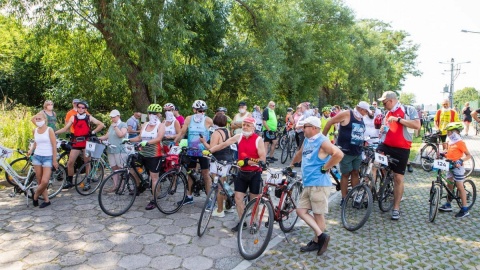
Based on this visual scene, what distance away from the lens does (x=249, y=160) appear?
465cm

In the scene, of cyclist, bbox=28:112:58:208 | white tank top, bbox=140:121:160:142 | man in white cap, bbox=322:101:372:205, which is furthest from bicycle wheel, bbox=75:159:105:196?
man in white cap, bbox=322:101:372:205

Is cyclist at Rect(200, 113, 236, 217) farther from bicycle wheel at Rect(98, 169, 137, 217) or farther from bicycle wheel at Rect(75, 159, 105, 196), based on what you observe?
bicycle wheel at Rect(75, 159, 105, 196)

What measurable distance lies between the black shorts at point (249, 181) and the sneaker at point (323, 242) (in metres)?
1.04

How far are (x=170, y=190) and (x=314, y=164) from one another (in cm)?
293

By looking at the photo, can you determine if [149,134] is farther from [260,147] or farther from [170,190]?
[260,147]

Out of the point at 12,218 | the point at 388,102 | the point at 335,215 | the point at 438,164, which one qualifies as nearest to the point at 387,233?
the point at 335,215

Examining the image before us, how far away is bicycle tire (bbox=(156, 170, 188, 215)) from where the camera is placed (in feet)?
19.4

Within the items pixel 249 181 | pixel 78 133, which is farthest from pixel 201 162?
pixel 78 133

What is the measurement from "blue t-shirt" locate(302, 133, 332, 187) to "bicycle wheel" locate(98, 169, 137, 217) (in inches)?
122

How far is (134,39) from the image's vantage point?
9.42 m

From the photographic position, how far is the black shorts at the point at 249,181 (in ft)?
15.7

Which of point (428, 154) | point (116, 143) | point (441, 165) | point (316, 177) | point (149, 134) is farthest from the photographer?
point (428, 154)

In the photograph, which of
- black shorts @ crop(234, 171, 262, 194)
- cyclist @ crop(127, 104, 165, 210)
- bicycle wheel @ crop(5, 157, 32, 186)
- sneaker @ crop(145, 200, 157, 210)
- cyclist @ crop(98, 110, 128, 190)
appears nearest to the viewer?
black shorts @ crop(234, 171, 262, 194)

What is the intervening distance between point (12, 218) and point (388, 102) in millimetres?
6303
